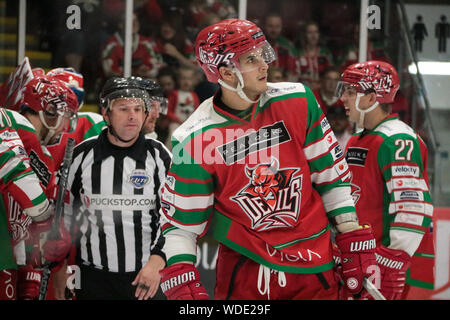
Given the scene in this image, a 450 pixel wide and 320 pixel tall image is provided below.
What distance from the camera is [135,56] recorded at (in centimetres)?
420

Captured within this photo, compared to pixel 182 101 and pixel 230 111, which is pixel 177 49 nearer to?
pixel 182 101

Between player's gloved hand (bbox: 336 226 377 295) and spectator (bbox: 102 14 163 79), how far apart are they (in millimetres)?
2214

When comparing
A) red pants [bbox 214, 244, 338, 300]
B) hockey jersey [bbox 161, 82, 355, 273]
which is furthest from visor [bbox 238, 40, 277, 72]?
red pants [bbox 214, 244, 338, 300]

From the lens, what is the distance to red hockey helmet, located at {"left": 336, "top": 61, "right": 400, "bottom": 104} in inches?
129

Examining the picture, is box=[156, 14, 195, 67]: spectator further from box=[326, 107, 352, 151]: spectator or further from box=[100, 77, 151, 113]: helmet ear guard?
box=[100, 77, 151, 113]: helmet ear guard

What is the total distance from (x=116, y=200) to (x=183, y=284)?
906mm

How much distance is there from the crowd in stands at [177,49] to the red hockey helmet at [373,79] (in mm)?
396

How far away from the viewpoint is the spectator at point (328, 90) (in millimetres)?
3443

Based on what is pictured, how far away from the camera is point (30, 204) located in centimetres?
293

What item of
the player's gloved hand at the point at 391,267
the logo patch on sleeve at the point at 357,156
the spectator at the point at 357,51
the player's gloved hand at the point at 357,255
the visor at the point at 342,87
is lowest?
the player's gloved hand at the point at 391,267

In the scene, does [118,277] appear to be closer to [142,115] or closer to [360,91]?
[142,115]

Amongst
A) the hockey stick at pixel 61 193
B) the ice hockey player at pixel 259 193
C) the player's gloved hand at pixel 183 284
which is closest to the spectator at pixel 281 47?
the hockey stick at pixel 61 193

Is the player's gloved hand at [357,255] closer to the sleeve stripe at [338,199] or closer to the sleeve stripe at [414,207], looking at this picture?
the sleeve stripe at [338,199]
